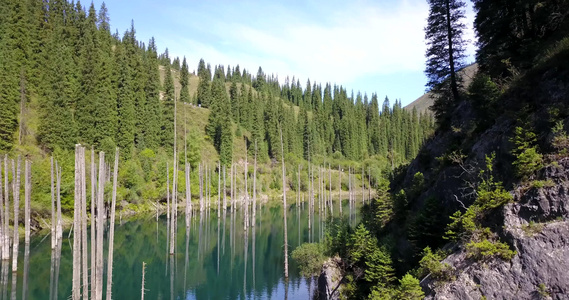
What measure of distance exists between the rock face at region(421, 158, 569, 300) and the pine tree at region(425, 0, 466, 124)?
43.9 ft

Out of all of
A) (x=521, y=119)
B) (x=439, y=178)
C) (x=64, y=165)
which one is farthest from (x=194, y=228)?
(x=521, y=119)

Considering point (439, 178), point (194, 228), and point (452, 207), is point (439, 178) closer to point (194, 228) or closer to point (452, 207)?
point (452, 207)

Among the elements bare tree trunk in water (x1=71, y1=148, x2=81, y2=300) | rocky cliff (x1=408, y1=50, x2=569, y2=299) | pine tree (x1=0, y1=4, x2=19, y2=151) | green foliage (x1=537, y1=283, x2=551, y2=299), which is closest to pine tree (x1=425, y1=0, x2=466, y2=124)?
rocky cliff (x1=408, y1=50, x2=569, y2=299)

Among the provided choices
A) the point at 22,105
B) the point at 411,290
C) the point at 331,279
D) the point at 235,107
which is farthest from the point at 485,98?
the point at 235,107

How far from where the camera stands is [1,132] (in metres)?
48.3

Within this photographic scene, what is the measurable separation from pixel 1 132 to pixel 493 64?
2267 inches

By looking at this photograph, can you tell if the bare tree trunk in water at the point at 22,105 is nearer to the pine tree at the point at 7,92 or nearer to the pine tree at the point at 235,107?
the pine tree at the point at 7,92

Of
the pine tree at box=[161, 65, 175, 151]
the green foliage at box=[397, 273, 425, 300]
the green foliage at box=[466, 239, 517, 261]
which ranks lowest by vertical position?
the green foliage at box=[397, 273, 425, 300]

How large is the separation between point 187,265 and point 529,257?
1200 inches

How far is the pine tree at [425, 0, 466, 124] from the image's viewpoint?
25.6 meters

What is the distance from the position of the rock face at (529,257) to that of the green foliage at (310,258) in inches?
546

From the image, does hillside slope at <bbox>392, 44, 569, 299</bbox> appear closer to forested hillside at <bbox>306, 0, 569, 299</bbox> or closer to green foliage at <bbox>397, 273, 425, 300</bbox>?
forested hillside at <bbox>306, 0, 569, 299</bbox>

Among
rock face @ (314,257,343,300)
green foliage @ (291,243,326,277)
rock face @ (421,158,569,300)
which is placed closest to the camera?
rock face @ (421,158,569,300)

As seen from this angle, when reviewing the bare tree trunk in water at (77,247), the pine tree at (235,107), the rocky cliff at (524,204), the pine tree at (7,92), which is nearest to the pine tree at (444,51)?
the rocky cliff at (524,204)
